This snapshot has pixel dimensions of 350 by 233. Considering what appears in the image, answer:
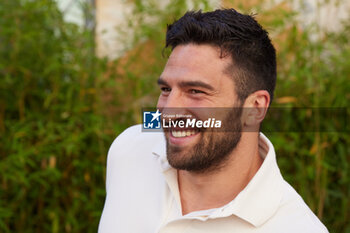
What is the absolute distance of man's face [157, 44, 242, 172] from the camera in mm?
1092

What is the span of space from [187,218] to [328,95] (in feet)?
3.88

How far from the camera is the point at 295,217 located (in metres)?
1.03

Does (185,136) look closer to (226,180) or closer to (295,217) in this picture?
(226,180)

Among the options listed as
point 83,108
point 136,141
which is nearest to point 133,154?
point 136,141

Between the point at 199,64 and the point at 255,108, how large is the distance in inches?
8.6

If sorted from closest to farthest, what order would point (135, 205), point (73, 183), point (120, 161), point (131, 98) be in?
point (135, 205) < point (120, 161) < point (73, 183) < point (131, 98)

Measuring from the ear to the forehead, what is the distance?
109 millimetres

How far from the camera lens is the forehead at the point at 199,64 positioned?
109 centimetres

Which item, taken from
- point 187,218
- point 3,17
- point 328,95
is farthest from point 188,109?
point 3,17

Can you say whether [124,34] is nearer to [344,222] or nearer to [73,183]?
[73,183]

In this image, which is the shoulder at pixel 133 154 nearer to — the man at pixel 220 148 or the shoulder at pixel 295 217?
the man at pixel 220 148

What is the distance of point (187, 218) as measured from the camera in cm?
107

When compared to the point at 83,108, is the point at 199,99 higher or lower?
higher

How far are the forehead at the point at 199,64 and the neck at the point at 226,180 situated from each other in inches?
7.9
